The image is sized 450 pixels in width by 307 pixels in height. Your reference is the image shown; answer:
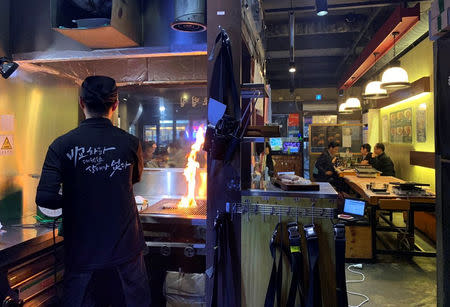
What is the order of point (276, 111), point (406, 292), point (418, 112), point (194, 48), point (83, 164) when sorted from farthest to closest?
point (276, 111) < point (418, 112) < point (406, 292) < point (194, 48) < point (83, 164)

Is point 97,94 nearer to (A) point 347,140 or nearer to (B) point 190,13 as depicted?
(B) point 190,13

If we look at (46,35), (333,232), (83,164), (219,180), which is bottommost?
(333,232)

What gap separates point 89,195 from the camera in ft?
5.40

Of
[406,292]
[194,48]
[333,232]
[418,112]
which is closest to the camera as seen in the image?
[333,232]

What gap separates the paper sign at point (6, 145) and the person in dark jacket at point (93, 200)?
1.18m

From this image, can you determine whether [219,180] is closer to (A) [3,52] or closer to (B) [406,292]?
(A) [3,52]

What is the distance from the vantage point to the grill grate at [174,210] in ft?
8.36

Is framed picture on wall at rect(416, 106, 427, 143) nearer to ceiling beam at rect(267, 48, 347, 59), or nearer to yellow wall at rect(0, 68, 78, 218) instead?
ceiling beam at rect(267, 48, 347, 59)

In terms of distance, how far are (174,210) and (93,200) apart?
109 centimetres

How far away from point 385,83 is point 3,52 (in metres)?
5.20

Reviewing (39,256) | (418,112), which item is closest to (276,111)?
(418,112)

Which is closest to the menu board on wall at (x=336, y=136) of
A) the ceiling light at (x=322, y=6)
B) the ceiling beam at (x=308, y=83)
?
the ceiling beam at (x=308, y=83)

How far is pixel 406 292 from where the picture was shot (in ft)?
11.5

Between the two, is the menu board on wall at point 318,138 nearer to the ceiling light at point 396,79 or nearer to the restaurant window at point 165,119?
the ceiling light at point 396,79
